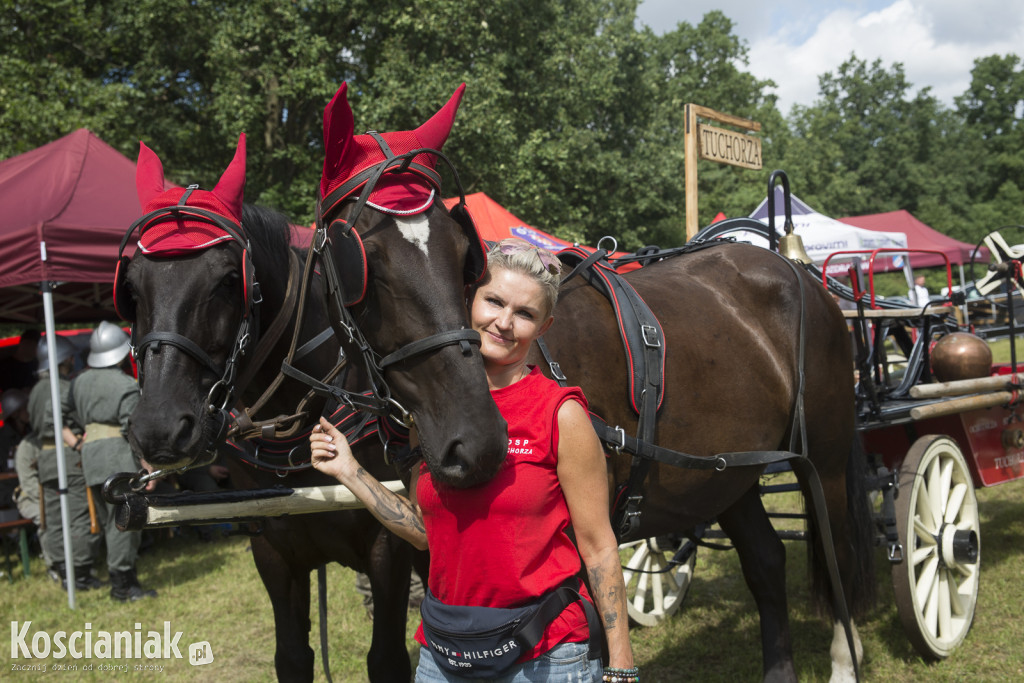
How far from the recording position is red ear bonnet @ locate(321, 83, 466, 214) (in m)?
1.73

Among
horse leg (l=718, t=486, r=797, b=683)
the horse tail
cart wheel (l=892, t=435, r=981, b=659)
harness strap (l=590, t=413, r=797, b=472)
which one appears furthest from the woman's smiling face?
cart wheel (l=892, t=435, r=981, b=659)

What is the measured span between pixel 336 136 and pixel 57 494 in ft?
20.3

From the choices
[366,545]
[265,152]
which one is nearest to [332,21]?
[265,152]

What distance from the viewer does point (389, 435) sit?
2105 millimetres

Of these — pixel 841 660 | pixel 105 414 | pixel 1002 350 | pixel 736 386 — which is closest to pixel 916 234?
pixel 1002 350

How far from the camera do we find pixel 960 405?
400 centimetres

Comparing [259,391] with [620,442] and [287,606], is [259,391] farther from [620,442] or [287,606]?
[620,442]

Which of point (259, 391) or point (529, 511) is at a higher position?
point (259, 391)

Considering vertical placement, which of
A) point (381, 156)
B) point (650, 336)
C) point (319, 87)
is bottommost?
point (650, 336)

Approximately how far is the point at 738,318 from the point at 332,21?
592 inches

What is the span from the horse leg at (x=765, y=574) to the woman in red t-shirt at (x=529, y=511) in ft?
7.00

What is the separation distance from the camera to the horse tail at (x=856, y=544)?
359 cm

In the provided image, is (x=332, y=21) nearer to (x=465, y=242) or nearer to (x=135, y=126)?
(x=135, y=126)

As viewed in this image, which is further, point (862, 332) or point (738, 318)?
point (862, 332)
